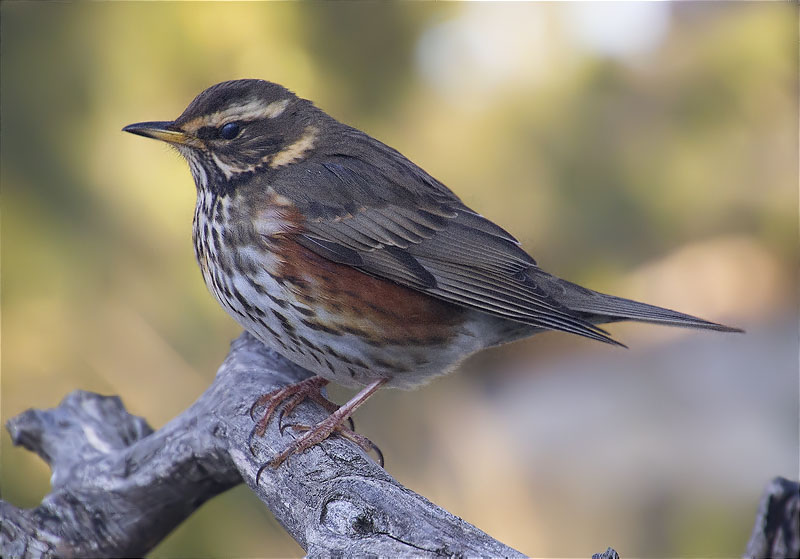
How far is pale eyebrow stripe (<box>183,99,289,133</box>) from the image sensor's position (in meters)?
3.61

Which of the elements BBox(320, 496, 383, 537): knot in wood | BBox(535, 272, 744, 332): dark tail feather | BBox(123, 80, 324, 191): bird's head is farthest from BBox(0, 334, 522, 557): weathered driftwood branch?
BBox(535, 272, 744, 332): dark tail feather

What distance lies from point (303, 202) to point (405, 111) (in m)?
3.51

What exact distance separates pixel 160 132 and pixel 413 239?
1.18 m

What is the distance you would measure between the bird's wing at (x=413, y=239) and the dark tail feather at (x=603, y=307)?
69 mm

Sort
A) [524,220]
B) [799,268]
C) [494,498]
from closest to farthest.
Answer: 1. [494,498]
2. [524,220]
3. [799,268]

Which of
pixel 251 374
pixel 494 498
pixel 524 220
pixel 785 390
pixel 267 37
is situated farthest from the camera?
pixel 785 390

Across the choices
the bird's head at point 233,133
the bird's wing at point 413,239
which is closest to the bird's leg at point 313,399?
the bird's wing at point 413,239

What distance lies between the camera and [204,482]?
375 centimetres

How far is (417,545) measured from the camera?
2.55 metres

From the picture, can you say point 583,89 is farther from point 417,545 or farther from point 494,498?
point 417,545

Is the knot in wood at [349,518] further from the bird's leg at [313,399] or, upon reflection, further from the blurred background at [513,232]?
the blurred background at [513,232]

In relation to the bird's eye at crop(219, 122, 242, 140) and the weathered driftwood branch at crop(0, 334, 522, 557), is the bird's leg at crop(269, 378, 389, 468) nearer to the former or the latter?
the weathered driftwood branch at crop(0, 334, 522, 557)

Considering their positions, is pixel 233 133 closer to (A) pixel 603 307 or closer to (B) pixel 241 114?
(B) pixel 241 114

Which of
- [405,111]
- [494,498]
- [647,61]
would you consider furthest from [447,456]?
[647,61]
